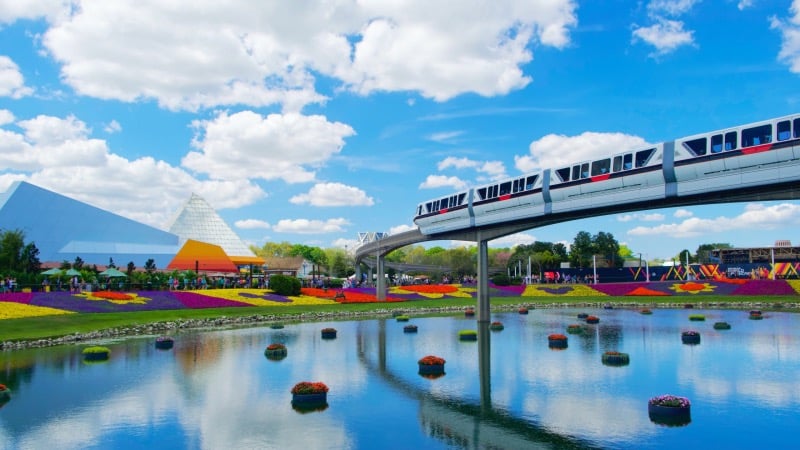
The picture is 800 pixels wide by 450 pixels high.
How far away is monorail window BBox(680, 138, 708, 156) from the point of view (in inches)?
1380

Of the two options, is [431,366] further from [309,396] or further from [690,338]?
[690,338]

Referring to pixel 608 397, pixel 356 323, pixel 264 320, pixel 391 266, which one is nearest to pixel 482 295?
pixel 356 323

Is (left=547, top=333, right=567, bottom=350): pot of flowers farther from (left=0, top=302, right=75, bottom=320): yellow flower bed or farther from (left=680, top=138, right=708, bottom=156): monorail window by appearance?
(left=0, top=302, right=75, bottom=320): yellow flower bed

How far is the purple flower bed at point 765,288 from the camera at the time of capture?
→ 3145 inches

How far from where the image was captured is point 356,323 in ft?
196

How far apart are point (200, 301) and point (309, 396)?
45688 millimetres

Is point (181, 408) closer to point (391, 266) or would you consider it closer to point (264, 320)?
point (264, 320)

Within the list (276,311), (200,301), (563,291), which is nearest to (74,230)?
(200,301)

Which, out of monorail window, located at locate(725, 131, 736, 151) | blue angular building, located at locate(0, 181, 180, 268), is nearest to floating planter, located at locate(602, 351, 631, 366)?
monorail window, located at locate(725, 131, 736, 151)

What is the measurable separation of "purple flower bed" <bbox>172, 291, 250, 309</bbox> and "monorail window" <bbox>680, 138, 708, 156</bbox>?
4909cm

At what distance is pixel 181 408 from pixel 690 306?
232 ft

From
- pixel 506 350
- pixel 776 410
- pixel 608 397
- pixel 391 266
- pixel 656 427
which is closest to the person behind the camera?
pixel 656 427

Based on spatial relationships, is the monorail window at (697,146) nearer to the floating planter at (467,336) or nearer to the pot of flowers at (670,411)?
the pot of flowers at (670,411)

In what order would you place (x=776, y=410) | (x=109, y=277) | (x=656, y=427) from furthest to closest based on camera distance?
(x=109, y=277), (x=776, y=410), (x=656, y=427)
